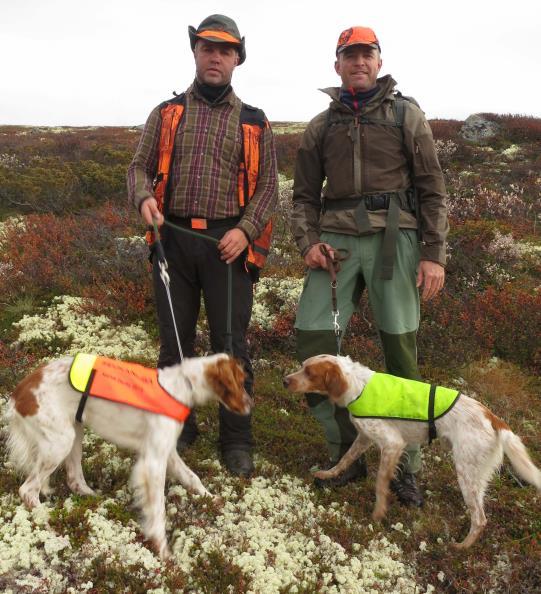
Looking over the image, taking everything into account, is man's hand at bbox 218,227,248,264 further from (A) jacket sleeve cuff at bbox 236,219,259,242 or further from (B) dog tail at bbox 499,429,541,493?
(B) dog tail at bbox 499,429,541,493

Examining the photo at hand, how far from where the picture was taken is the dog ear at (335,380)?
391 cm

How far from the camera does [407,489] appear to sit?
13.9 feet

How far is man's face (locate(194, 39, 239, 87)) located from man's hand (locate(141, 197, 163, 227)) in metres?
1.08

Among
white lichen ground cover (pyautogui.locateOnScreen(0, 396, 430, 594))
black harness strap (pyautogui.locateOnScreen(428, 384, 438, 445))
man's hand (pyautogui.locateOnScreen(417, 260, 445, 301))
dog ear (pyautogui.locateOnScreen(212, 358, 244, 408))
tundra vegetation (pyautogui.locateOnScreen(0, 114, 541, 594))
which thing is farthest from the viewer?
man's hand (pyautogui.locateOnScreen(417, 260, 445, 301))

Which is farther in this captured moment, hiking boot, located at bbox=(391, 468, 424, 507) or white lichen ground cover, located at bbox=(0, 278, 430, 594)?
hiking boot, located at bbox=(391, 468, 424, 507)

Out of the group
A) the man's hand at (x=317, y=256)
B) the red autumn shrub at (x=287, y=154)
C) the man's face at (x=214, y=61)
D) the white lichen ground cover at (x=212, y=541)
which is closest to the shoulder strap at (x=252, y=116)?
the man's face at (x=214, y=61)

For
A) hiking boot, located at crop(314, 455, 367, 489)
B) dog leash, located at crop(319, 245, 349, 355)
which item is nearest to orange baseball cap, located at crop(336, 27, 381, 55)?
dog leash, located at crop(319, 245, 349, 355)

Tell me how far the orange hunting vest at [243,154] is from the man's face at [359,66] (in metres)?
0.78

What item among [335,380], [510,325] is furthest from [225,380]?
[510,325]

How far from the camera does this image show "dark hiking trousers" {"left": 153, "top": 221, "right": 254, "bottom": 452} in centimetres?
429

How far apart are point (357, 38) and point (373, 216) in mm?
1318

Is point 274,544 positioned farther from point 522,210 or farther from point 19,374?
point 522,210

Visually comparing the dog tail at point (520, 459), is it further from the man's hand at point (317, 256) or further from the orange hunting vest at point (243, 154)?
the orange hunting vest at point (243, 154)

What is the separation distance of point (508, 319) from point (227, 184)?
463cm
